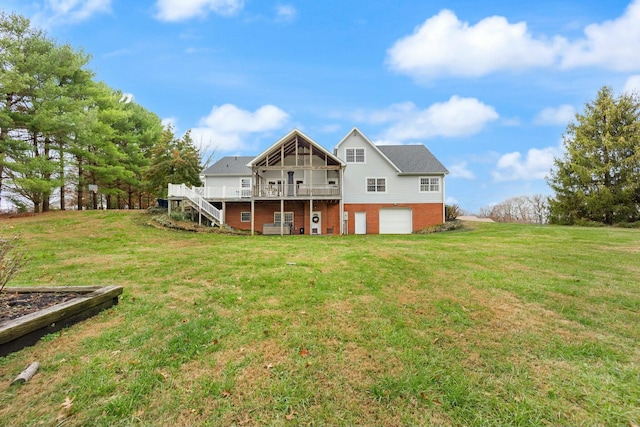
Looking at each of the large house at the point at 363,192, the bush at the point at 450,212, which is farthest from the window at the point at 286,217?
the bush at the point at 450,212

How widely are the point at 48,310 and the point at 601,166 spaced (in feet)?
108

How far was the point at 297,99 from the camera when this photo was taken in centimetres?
2325

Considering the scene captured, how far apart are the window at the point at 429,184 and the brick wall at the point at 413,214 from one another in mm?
1086

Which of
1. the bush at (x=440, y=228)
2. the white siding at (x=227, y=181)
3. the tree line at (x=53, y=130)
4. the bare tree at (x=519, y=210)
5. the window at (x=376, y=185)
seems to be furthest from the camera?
the bare tree at (x=519, y=210)

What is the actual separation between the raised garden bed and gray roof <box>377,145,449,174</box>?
66.4 ft

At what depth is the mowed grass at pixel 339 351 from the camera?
8.67 ft

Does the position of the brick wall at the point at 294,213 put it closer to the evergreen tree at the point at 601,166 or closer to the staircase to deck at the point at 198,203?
the staircase to deck at the point at 198,203

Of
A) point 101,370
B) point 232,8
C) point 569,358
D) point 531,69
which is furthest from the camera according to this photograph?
point 531,69

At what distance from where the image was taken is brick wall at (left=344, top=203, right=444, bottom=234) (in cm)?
2177

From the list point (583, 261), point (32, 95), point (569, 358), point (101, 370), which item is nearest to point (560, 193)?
point (583, 261)

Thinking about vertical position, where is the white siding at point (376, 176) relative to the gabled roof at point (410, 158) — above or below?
below

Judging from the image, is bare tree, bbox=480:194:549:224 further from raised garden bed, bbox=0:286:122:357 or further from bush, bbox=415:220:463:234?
raised garden bed, bbox=0:286:122:357

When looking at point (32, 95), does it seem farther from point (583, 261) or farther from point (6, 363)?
point (583, 261)

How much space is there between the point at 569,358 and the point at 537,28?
46.1ft
